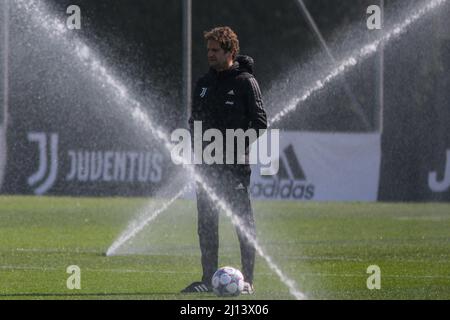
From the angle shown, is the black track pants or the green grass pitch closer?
the black track pants

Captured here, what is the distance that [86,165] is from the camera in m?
26.7

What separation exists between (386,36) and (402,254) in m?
11.2

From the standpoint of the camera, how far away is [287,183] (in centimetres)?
2544

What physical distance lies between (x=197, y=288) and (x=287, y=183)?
1350cm

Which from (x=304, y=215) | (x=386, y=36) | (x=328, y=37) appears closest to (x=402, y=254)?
(x=304, y=215)

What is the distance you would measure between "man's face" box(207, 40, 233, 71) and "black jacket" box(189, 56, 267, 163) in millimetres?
62

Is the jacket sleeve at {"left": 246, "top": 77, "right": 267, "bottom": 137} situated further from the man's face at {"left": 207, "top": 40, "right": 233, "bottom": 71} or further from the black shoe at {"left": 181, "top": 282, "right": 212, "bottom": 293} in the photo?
the black shoe at {"left": 181, "top": 282, "right": 212, "bottom": 293}

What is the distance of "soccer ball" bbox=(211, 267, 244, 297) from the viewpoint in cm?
1153

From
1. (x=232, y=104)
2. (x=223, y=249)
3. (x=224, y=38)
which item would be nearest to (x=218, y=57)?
(x=224, y=38)

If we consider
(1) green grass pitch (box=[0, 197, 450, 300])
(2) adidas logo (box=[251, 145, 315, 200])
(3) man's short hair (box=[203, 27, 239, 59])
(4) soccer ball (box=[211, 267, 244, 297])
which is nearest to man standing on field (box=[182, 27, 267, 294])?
(3) man's short hair (box=[203, 27, 239, 59])

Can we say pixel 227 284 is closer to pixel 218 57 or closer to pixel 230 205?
pixel 230 205

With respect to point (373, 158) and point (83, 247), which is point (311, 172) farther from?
point (83, 247)

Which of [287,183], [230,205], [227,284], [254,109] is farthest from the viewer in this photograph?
[287,183]

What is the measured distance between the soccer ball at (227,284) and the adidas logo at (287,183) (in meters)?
13.6
